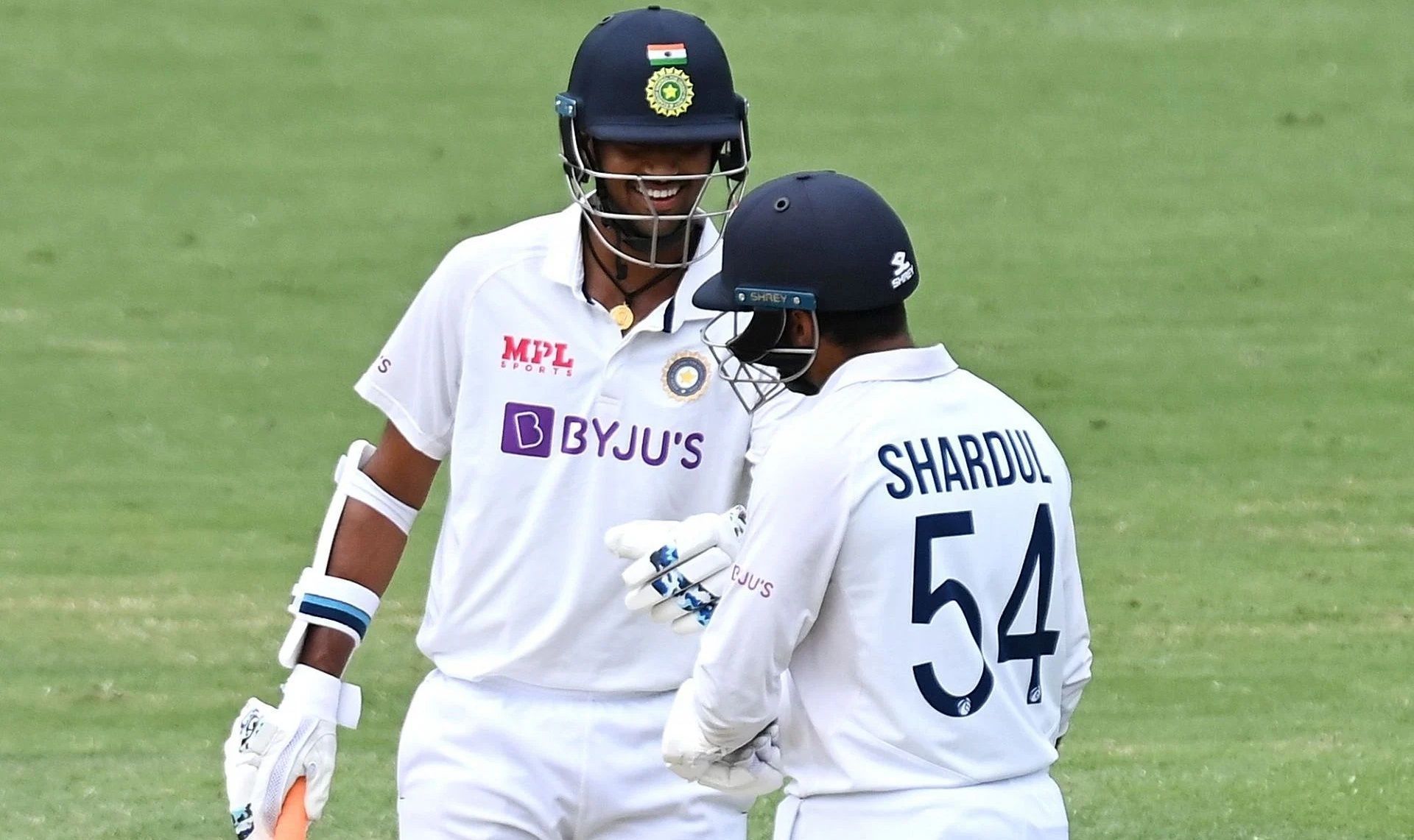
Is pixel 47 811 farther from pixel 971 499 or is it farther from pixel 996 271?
pixel 996 271

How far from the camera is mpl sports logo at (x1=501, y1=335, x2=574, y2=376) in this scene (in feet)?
13.4

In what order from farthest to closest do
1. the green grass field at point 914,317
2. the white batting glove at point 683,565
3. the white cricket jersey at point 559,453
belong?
1. the green grass field at point 914,317
2. the white cricket jersey at point 559,453
3. the white batting glove at point 683,565

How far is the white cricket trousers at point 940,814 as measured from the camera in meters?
3.30

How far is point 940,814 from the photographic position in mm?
3297

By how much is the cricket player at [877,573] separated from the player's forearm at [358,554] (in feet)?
3.11

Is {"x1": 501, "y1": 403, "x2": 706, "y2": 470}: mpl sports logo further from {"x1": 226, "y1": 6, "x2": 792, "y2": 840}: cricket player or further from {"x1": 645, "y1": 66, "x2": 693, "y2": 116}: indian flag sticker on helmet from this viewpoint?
{"x1": 645, "y1": 66, "x2": 693, "y2": 116}: indian flag sticker on helmet

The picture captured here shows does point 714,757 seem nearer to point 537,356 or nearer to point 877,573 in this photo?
point 877,573

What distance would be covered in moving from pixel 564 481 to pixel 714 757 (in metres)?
0.71

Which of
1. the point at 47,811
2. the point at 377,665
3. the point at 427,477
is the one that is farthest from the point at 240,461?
the point at 427,477

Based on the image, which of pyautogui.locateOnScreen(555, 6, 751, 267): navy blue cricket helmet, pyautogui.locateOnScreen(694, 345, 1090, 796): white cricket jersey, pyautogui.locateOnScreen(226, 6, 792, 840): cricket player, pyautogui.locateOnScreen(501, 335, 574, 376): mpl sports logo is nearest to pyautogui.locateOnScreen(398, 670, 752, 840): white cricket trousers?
pyautogui.locateOnScreen(226, 6, 792, 840): cricket player

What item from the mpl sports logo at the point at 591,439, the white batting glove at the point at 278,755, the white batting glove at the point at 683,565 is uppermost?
the mpl sports logo at the point at 591,439

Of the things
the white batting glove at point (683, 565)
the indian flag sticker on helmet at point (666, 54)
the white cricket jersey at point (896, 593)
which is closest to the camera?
the white cricket jersey at point (896, 593)

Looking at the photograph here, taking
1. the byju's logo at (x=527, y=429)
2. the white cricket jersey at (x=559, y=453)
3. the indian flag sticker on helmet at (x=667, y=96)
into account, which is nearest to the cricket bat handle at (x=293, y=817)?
the white cricket jersey at (x=559, y=453)

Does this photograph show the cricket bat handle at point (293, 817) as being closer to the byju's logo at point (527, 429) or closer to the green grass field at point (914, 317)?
the byju's logo at point (527, 429)
